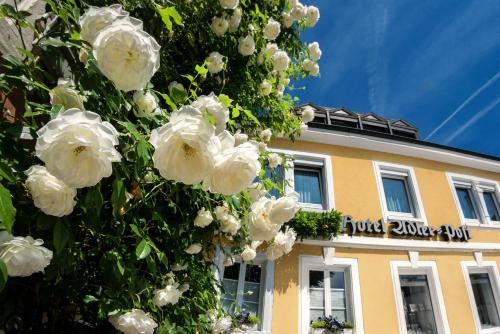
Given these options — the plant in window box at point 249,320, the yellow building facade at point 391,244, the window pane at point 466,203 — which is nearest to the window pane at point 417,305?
the yellow building facade at point 391,244

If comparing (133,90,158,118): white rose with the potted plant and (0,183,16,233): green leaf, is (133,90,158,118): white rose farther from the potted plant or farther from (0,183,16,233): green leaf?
the potted plant

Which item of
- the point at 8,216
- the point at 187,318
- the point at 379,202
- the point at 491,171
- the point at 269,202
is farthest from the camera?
the point at 491,171

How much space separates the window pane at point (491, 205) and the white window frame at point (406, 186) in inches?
121

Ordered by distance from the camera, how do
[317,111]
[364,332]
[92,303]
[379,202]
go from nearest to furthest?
[92,303] < [364,332] < [379,202] < [317,111]

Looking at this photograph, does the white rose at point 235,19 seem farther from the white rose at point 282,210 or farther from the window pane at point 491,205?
the window pane at point 491,205

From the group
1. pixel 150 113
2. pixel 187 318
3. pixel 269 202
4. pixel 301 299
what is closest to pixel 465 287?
pixel 301 299

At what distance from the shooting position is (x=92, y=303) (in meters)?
1.60

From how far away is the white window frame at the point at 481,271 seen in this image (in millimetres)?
6879

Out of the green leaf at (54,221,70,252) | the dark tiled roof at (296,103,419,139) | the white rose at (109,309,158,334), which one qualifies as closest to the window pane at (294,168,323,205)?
the dark tiled roof at (296,103,419,139)

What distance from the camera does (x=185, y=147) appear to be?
789mm

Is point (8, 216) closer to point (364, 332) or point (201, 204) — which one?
point (201, 204)

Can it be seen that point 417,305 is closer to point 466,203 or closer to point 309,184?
point 309,184

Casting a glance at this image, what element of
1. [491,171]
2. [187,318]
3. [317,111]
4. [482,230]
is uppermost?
[317,111]

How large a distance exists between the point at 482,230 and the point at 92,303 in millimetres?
9694
